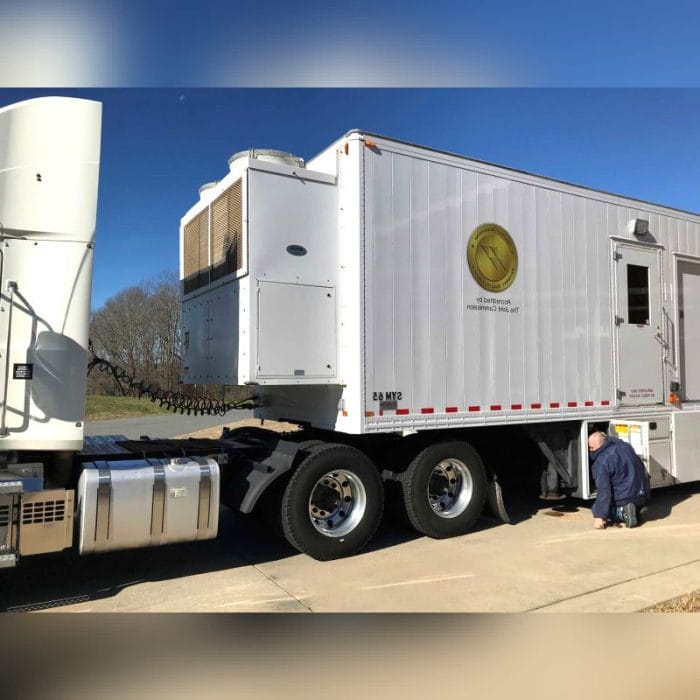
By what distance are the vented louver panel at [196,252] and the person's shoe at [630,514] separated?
5.13m

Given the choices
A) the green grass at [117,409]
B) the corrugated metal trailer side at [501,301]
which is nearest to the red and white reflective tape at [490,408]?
the corrugated metal trailer side at [501,301]

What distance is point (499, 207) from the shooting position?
6.35 metres

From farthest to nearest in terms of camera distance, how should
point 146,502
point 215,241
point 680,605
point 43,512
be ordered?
point 215,241
point 146,502
point 43,512
point 680,605

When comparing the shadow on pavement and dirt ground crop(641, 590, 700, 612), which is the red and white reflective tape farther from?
dirt ground crop(641, 590, 700, 612)

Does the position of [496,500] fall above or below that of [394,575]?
above

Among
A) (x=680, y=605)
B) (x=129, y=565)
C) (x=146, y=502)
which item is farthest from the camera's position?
(x=129, y=565)

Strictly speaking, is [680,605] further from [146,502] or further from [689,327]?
[689,327]

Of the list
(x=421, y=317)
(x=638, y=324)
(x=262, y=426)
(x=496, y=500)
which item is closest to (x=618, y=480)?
(x=496, y=500)

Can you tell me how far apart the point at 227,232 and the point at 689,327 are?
21.0 feet

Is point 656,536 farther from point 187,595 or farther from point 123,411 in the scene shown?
point 123,411

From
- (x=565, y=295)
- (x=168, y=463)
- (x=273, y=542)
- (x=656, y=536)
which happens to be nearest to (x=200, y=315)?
(x=168, y=463)

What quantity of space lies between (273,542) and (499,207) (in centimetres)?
421

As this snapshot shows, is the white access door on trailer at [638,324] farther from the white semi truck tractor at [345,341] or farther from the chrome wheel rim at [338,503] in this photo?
the chrome wheel rim at [338,503]

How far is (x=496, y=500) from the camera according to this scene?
6469mm
